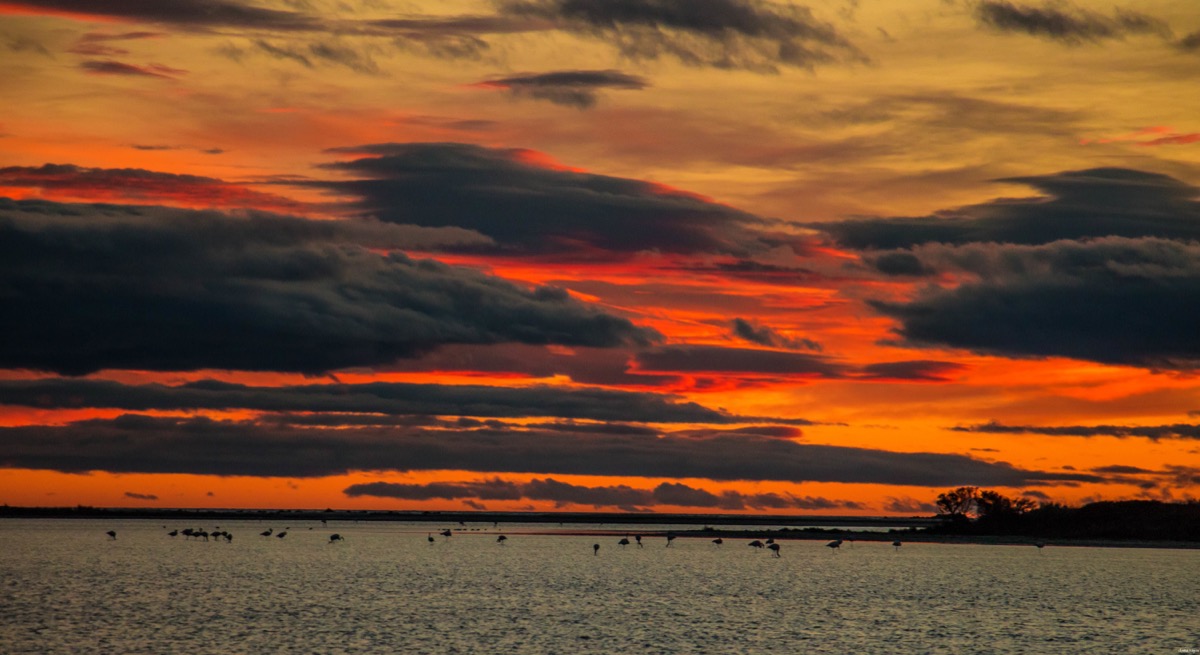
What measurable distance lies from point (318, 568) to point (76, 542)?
241 ft

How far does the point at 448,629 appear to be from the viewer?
68.1m

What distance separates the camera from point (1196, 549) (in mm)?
190125

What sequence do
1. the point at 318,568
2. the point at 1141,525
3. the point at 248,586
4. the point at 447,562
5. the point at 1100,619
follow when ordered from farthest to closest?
1. the point at 1141,525
2. the point at 447,562
3. the point at 318,568
4. the point at 248,586
5. the point at 1100,619

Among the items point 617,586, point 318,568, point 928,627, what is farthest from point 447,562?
point 928,627

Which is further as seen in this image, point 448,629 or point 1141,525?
point 1141,525

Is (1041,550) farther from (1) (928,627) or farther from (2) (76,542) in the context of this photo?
(2) (76,542)

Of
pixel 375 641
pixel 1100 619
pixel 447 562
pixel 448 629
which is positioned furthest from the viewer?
pixel 447 562

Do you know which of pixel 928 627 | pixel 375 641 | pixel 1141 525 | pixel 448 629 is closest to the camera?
pixel 375 641

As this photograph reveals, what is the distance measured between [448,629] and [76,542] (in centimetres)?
13276

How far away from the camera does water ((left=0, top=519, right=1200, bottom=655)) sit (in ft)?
206

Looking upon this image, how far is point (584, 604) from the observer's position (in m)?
84.4

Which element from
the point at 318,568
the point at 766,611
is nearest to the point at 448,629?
the point at 766,611

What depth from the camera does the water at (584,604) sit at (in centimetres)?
6269

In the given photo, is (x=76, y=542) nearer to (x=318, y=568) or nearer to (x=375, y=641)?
(x=318, y=568)
